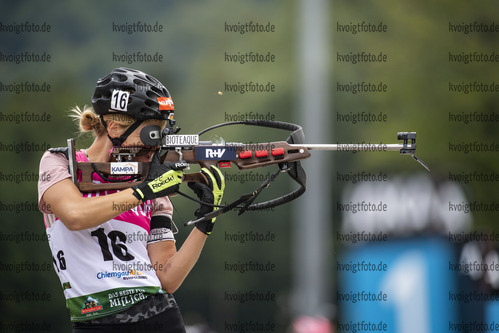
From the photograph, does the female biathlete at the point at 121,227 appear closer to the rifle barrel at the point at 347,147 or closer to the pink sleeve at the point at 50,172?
the pink sleeve at the point at 50,172

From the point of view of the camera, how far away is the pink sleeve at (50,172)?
4.19 m

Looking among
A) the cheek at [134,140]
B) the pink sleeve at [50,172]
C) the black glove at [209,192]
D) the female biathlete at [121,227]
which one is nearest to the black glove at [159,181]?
the female biathlete at [121,227]

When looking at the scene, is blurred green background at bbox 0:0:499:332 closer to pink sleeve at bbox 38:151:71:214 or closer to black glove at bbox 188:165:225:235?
black glove at bbox 188:165:225:235

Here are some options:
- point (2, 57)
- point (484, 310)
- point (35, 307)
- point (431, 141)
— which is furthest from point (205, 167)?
point (2, 57)

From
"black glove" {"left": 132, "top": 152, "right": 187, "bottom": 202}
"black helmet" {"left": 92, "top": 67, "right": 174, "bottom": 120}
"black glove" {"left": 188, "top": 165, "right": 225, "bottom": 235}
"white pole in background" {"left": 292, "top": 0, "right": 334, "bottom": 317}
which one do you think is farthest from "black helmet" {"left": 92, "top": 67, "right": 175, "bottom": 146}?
"white pole in background" {"left": 292, "top": 0, "right": 334, "bottom": 317}

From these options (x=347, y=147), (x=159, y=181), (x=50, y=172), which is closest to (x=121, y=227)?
(x=159, y=181)

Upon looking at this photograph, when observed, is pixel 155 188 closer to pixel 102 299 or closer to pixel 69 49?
pixel 102 299

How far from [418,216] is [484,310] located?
1.56 metres

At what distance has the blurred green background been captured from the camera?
12.4 m

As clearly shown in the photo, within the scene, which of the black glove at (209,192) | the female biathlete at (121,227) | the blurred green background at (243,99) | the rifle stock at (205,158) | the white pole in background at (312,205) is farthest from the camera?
the blurred green background at (243,99)

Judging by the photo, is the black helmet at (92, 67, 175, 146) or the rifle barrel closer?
the black helmet at (92, 67, 175, 146)

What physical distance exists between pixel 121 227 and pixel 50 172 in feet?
1.69

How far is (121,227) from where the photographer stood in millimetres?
4332

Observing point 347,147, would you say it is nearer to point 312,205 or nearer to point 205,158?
point 205,158
